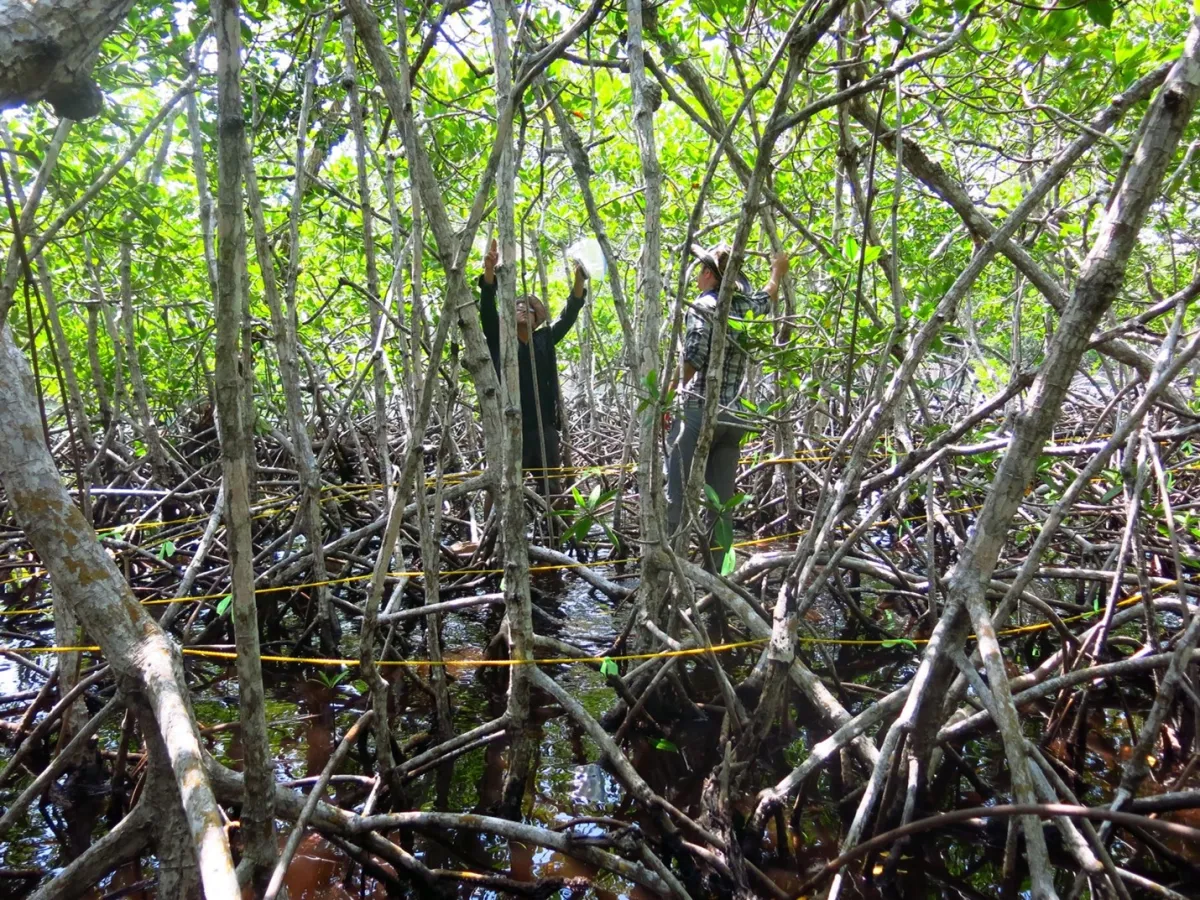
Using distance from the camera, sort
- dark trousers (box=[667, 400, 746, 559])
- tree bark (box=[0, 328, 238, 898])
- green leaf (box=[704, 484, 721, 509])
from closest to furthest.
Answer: tree bark (box=[0, 328, 238, 898]) < green leaf (box=[704, 484, 721, 509]) < dark trousers (box=[667, 400, 746, 559])

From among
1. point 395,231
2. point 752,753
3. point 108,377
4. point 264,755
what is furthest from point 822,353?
point 108,377

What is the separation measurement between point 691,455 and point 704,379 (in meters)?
0.40

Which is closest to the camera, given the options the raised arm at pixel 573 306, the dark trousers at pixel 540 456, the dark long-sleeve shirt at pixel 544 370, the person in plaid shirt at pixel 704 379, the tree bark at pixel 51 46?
the tree bark at pixel 51 46

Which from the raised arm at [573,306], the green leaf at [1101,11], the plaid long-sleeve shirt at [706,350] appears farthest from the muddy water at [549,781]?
the green leaf at [1101,11]

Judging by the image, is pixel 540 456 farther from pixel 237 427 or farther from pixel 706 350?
pixel 237 427

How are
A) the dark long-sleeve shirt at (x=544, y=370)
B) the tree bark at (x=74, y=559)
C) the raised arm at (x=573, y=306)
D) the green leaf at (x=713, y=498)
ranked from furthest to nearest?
the dark long-sleeve shirt at (x=544, y=370) < the raised arm at (x=573, y=306) < the green leaf at (x=713, y=498) < the tree bark at (x=74, y=559)

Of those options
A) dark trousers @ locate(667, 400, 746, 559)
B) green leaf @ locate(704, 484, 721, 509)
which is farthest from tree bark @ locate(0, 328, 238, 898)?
dark trousers @ locate(667, 400, 746, 559)

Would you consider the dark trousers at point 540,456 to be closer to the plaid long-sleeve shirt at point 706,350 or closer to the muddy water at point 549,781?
the muddy water at point 549,781

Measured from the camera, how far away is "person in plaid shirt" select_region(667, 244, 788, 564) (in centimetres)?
313

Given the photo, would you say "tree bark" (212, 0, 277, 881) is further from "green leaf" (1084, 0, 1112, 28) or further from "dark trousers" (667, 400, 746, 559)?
"dark trousers" (667, 400, 746, 559)

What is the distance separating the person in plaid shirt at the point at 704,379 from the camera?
3135mm

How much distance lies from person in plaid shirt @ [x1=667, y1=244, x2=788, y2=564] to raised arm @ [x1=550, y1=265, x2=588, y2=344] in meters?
0.91

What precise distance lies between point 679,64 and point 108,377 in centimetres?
723

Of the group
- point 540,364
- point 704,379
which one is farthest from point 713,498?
point 540,364
